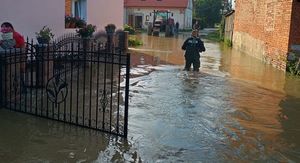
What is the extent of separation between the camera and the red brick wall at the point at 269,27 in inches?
599

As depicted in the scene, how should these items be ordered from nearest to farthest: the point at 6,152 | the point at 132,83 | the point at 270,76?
the point at 6,152 → the point at 132,83 → the point at 270,76

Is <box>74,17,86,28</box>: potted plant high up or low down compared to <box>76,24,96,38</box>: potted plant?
up

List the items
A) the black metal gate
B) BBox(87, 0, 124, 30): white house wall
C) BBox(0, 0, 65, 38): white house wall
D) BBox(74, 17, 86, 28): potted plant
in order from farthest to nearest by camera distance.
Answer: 1. BBox(87, 0, 124, 30): white house wall
2. BBox(74, 17, 86, 28): potted plant
3. BBox(0, 0, 65, 38): white house wall
4. the black metal gate

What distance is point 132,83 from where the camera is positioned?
11383 mm

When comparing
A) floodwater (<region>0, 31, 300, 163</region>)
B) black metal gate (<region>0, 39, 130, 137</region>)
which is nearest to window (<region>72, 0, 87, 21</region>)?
floodwater (<region>0, 31, 300, 163</region>)

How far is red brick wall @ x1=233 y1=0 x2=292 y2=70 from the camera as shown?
1522 cm

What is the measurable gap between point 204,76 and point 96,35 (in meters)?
5.79

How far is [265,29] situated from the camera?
18.6 metres

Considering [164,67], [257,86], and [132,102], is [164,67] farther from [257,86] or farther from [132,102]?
[132,102]

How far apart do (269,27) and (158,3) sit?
4628 centimetres

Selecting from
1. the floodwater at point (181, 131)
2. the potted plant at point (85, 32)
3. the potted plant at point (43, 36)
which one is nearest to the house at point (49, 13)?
the potted plant at point (43, 36)

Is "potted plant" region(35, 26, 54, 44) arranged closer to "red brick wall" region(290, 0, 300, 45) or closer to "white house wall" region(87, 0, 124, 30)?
"white house wall" region(87, 0, 124, 30)

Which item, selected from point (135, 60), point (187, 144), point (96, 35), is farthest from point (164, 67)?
point (187, 144)

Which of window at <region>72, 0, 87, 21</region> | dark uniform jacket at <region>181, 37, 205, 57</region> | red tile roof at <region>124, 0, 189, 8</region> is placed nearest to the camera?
dark uniform jacket at <region>181, 37, 205, 57</region>
